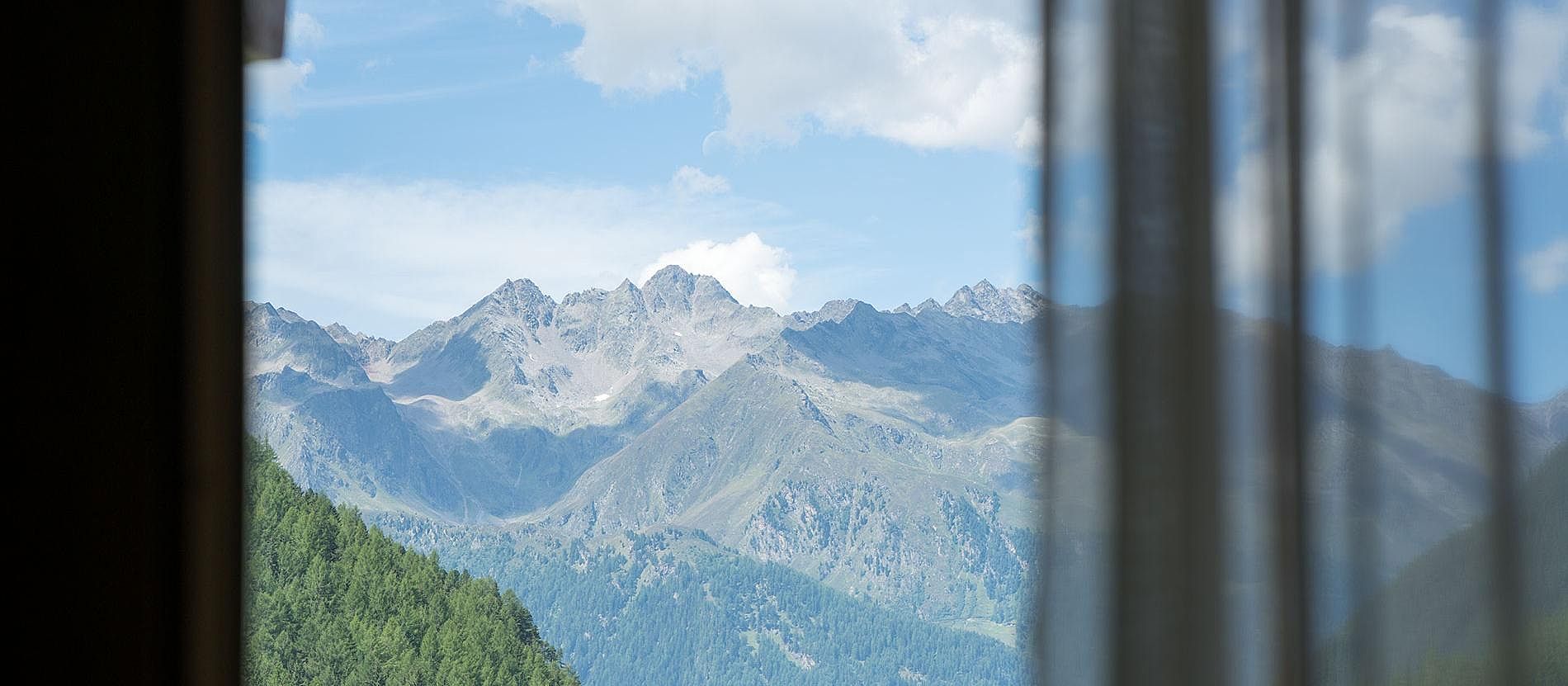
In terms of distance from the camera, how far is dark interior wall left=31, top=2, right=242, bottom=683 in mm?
743

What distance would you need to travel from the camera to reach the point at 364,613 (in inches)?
89.7

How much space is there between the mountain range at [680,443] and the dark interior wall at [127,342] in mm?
1859

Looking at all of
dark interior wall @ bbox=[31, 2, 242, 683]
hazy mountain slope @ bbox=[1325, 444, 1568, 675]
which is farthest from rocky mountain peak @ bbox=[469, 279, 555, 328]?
hazy mountain slope @ bbox=[1325, 444, 1568, 675]

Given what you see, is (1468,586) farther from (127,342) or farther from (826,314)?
(826,314)

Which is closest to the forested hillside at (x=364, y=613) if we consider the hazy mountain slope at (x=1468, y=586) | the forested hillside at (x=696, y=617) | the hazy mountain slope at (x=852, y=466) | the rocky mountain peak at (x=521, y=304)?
the forested hillside at (x=696, y=617)

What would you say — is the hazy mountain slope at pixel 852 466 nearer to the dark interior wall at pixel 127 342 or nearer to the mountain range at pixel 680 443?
the mountain range at pixel 680 443

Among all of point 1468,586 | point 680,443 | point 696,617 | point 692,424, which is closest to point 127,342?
point 1468,586

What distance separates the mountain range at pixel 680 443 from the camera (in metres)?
2.97

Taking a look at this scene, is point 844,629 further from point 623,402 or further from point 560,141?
point 560,141

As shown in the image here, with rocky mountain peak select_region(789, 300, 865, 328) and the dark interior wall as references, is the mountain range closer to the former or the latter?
rocky mountain peak select_region(789, 300, 865, 328)

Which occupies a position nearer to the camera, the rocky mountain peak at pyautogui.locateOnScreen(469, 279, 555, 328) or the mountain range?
the mountain range

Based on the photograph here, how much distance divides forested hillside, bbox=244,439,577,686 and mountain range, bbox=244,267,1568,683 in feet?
1.63

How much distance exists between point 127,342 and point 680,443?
9.45 ft

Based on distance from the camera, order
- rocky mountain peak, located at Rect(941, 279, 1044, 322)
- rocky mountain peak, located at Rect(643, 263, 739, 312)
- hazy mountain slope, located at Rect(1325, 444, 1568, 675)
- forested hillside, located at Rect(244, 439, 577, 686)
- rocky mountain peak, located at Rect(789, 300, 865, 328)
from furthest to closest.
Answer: rocky mountain peak, located at Rect(643, 263, 739, 312) < rocky mountain peak, located at Rect(789, 300, 865, 328) < rocky mountain peak, located at Rect(941, 279, 1044, 322) < forested hillside, located at Rect(244, 439, 577, 686) < hazy mountain slope, located at Rect(1325, 444, 1568, 675)
